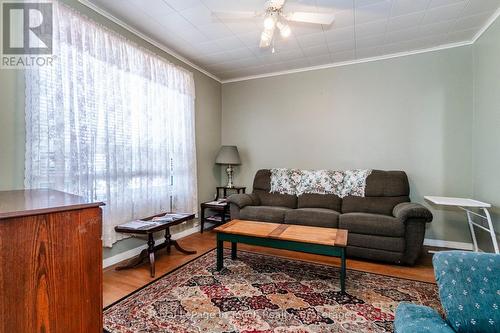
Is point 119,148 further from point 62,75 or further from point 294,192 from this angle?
point 294,192

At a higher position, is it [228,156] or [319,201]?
[228,156]

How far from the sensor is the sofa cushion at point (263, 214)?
10.9 ft

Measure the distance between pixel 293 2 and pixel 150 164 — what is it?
2.41 meters

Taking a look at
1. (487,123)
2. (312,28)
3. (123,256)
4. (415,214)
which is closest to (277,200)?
(415,214)

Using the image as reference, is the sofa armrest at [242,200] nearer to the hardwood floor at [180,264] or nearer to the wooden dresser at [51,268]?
the hardwood floor at [180,264]

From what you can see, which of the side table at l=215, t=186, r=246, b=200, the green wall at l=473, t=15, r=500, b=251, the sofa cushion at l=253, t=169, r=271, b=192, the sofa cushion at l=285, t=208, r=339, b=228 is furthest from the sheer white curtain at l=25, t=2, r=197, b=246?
the green wall at l=473, t=15, r=500, b=251

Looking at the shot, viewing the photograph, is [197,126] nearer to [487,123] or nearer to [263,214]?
[263,214]

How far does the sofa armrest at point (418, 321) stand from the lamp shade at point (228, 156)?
11.1 ft

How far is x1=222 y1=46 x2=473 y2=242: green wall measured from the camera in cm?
330

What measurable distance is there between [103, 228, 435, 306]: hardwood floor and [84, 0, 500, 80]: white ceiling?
8.85ft

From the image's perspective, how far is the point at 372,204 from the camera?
333cm

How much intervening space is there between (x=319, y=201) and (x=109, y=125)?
288 centimetres

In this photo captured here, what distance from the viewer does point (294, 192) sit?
3.89 meters

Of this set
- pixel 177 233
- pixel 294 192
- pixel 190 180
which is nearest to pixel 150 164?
pixel 190 180
